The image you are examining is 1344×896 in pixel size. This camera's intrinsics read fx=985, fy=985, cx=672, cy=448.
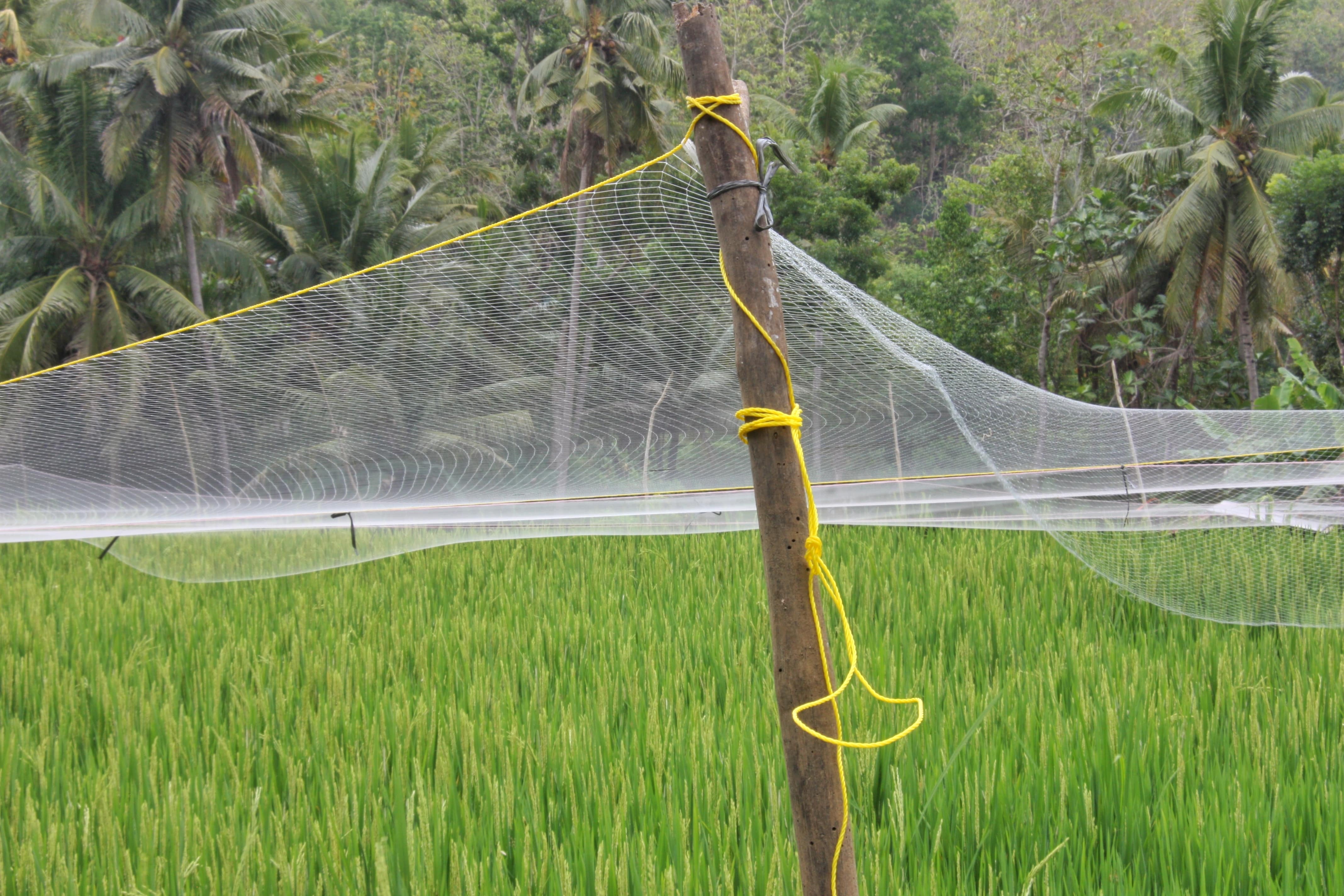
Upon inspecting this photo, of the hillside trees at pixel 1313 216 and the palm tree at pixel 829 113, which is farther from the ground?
the palm tree at pixel 829 113

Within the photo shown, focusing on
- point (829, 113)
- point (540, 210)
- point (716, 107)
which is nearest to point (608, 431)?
point (540, 210)

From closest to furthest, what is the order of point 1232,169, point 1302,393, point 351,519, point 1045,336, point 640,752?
point 640,752, point 351,519, point 1302,393, point 1045,336, point 1232,169

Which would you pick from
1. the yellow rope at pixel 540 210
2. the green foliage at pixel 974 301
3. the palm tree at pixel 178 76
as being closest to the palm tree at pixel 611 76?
the palm tree at pixel 178 76

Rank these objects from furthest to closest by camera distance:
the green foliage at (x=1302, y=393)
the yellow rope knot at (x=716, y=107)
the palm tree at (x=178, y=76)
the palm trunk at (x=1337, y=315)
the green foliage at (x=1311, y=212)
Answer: the palm tree at (x=178, y=76) → the palm trunk at (x=1337, y=315) → the green foliage at (x=1311, y=212) → the green foliage at (x=1302, y=393) → the yellow rope knot at (x=716, y=107)

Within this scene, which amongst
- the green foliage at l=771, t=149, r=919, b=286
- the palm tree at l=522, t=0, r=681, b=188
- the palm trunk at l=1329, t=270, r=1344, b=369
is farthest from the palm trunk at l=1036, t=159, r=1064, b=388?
the palm tree at l=522, t=0, r=681, b=188

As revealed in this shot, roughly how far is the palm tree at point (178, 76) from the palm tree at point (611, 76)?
3579mm

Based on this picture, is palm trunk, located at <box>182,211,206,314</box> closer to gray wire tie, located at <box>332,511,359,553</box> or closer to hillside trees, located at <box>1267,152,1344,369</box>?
gray wire tie, located at <box>332,511,359,553</box>

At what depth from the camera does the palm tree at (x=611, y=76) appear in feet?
40.4

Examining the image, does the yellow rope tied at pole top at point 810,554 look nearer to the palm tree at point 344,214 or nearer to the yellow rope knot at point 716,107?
the yellow rope knot at point 716,107

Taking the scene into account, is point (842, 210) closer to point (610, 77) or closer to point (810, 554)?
point (610, 77)

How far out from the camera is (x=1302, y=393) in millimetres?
6340

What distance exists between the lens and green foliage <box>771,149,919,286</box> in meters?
13.2

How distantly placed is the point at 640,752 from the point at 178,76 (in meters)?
12.0

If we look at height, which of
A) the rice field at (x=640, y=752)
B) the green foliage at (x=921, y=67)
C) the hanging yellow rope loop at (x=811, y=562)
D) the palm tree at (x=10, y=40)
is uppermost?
the green foliage at (x=921, y=67)
